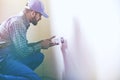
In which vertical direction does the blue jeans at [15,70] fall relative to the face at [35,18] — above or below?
below

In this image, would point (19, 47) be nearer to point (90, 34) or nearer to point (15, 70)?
point (15, 70)

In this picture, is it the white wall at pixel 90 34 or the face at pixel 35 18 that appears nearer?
the white wall at pixel 90 34

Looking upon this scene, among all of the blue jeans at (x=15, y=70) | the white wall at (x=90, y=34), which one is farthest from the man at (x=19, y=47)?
the white wall at (x=90, y=34)

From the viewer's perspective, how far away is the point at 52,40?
1.51 m

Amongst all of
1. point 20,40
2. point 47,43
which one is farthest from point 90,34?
point 20,40

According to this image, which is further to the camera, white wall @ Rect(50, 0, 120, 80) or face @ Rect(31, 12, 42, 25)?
face @ Rect(31, 12, 42, 25)

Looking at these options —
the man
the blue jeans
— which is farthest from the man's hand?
the blue jeans

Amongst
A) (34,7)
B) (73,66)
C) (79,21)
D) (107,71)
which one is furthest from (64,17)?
(107,71)

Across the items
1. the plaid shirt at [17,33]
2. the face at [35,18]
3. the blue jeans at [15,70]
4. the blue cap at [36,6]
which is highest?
the blue cap at [36,6]

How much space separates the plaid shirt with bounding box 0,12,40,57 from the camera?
54.6 inches

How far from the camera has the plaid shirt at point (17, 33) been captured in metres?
1.39

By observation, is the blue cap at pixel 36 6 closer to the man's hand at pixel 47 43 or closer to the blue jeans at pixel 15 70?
the man's hand at pixel 47 43

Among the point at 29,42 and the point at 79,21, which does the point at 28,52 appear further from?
the point at 79,21

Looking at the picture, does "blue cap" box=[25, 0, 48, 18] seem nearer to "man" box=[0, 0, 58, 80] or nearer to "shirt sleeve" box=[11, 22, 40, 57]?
"man" box=[0, 0, 58, 80]
